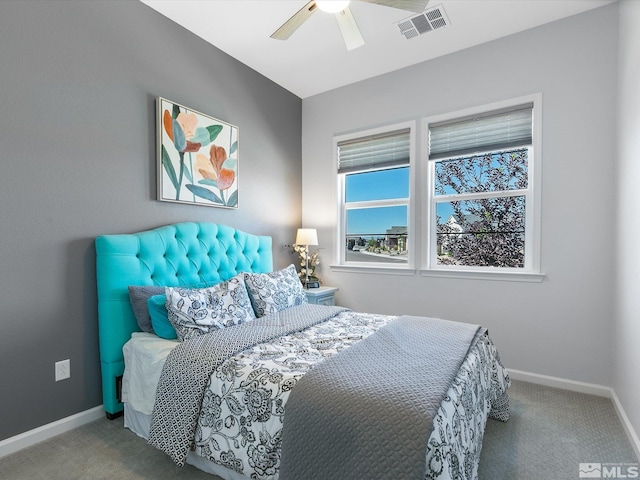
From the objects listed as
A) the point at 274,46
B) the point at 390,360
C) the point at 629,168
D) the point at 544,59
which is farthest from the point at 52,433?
the point at 544,59

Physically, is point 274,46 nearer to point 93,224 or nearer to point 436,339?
point 93,224

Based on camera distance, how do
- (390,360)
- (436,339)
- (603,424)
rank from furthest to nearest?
(603,424) → (436,339) → (390,360)

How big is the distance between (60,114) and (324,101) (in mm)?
2663

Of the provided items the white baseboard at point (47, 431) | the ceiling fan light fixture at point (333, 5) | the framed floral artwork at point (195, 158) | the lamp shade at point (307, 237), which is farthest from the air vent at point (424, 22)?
the white baseboard at point (47, 431)

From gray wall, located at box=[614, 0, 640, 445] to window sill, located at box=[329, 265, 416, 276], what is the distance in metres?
1.60

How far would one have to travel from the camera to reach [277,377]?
1494mm

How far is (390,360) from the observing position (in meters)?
1.59

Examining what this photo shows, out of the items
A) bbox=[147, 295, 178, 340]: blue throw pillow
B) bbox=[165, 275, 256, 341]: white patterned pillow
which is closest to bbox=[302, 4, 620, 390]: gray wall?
bbox=[165, 275, 256, 341]: white patterned pillow

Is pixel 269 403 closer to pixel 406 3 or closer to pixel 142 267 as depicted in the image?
pixel 142 267

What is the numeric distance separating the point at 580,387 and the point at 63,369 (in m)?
3.67

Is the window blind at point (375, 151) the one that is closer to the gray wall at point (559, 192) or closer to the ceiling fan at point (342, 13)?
the gray wall at point (559, 192)

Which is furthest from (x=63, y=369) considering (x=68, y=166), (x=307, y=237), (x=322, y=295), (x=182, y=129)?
(x=307, y=237)

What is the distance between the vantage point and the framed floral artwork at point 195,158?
264cm

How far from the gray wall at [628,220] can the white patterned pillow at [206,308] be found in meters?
2.38
